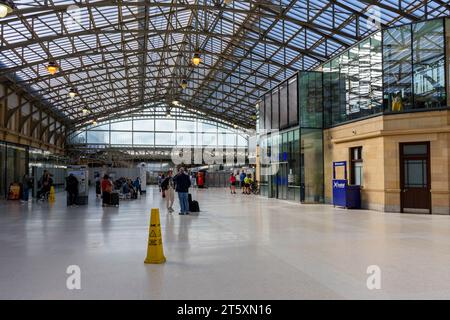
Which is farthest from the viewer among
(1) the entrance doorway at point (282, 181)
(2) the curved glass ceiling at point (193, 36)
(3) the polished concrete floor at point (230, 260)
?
(1) the entrance doorway at point (282, 181)

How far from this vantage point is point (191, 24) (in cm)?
2608

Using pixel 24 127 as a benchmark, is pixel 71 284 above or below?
below

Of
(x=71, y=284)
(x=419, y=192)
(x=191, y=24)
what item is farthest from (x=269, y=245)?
(x=191, y=24)

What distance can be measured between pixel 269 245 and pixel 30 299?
4.51 m

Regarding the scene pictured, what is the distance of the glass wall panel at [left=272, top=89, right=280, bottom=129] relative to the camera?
953 inches

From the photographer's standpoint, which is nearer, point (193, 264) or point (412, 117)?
point (193, 264)

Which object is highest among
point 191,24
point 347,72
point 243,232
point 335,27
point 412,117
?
point 191,24

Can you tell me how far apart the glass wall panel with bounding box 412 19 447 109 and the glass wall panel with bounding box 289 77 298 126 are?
23.6 feet

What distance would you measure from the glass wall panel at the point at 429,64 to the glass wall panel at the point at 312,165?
235 inches

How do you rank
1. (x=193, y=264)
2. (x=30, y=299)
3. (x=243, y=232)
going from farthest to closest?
(x=243, y=232), (x=193, y=264), (x=30, y=299)

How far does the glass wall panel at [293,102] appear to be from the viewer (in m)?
21.2

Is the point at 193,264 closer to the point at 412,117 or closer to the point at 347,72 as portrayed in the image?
the point at 412,117

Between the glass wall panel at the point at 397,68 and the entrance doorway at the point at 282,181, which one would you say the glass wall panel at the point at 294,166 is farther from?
the glass wall panel at the point at 397,68

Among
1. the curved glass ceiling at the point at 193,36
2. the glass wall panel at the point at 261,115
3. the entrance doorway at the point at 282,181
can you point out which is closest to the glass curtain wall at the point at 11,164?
the curved glass ceiling at the point at 193,36
